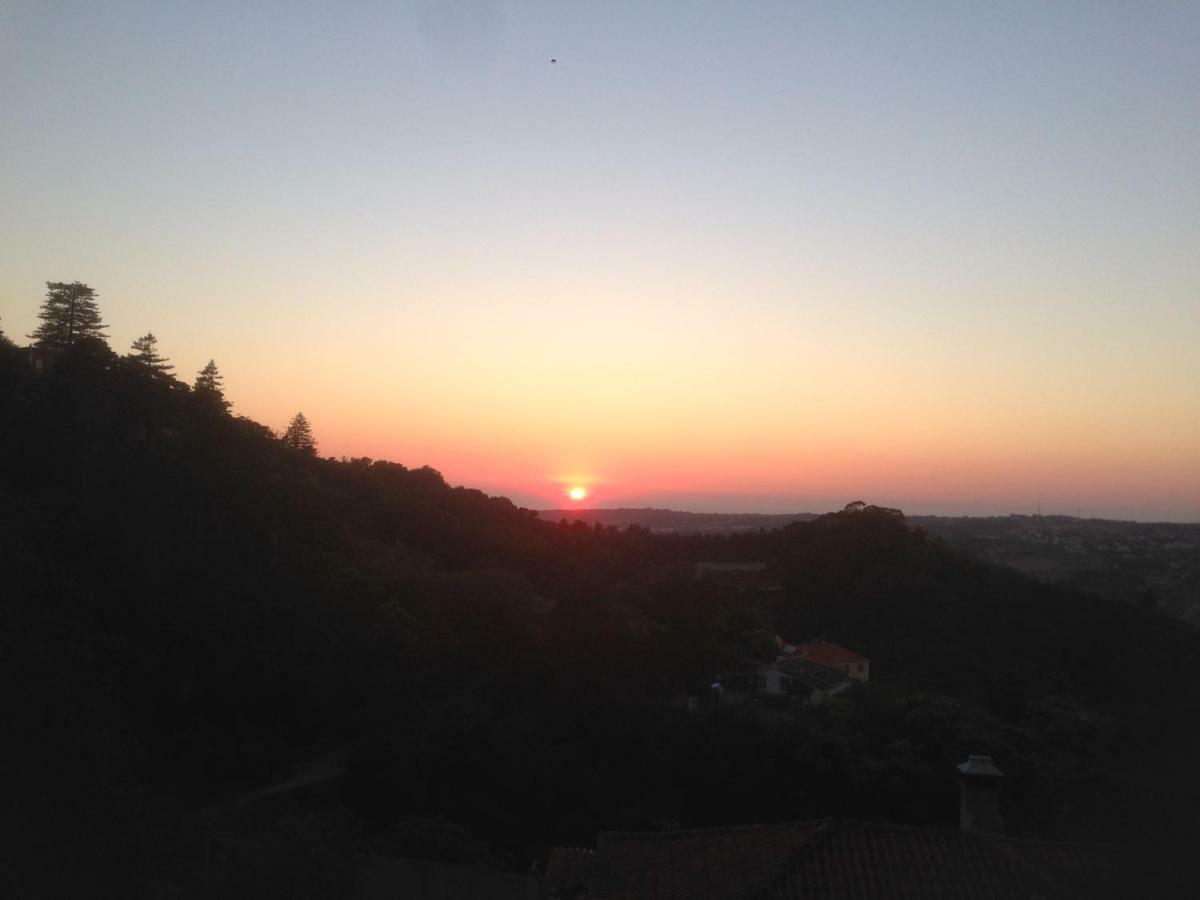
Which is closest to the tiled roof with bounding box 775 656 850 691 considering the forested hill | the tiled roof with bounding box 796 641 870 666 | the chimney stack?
the tiled roof with bounding box 796 641 870 666

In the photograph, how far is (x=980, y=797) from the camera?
1009cm

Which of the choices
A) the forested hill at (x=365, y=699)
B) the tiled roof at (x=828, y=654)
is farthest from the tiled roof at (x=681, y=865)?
the tiled roof at (x=828, y=654)

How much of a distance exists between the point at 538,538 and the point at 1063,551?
4018cm

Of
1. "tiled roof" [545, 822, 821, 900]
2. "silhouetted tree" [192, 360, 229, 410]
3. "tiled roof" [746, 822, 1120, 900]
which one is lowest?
"tiled roof" [545, 822, 821, 900]

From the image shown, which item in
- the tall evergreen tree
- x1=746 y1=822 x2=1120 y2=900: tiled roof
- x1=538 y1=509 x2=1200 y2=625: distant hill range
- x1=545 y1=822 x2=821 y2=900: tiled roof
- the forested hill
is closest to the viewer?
x1=746 y1=822 x2=1120 y2=900: tiled roof

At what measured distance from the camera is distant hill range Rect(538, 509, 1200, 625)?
41.2m

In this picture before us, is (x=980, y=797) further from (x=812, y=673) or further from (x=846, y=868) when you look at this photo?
(x=812, y=673)

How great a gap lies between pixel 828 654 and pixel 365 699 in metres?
16.0

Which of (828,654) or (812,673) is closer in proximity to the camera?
(812,673)

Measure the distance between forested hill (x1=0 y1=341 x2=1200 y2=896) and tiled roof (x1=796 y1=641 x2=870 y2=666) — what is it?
1091 mm

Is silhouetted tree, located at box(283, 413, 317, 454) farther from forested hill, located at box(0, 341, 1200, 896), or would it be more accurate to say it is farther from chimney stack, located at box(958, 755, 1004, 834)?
chimney stack, located at box(958, 755, 1004, 834)

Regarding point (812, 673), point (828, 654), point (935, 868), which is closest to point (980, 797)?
point (935, 868)

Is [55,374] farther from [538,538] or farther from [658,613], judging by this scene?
[538,538]

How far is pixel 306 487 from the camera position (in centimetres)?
2886
